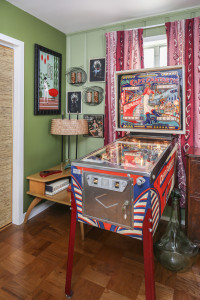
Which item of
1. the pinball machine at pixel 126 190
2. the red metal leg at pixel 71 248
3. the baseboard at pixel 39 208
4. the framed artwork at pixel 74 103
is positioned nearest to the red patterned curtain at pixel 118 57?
the framed artwork at pixel 74 103

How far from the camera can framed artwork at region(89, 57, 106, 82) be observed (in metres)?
3.19

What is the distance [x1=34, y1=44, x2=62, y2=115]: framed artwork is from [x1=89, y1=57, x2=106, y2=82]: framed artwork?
51 cm

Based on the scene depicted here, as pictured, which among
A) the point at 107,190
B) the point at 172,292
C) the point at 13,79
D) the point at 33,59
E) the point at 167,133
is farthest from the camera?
the point at 33,59

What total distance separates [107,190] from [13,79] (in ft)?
6.62

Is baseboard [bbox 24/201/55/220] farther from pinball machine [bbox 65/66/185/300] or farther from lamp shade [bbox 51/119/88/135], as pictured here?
pinball machine [bbox 65/66/185/300]

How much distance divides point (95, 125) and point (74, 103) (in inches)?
20.7

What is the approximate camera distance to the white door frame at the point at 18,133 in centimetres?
266

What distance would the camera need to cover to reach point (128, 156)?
5.88ft

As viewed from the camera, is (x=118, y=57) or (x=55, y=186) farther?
(x=118, y=57)

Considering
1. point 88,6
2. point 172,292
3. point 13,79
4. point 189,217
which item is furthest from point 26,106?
point 172,292

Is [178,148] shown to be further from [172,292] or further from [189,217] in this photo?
[172,292]

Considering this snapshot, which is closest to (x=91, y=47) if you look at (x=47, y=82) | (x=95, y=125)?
(x=47, y=82)

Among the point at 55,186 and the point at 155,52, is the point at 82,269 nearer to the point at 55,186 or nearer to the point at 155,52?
the point at 55,186

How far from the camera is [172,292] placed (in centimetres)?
178
